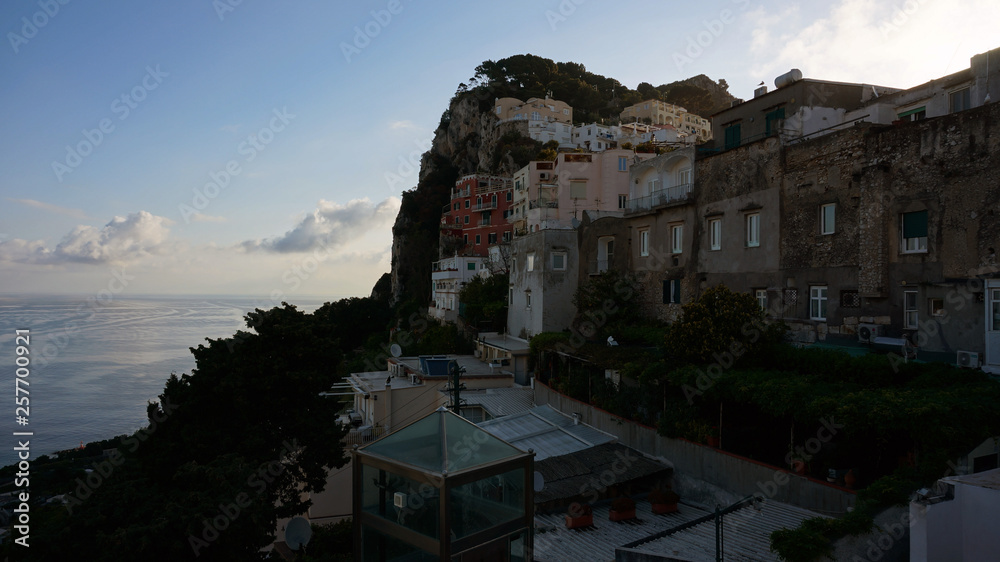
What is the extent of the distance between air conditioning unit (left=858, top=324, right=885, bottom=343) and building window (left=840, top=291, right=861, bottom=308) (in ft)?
2.68

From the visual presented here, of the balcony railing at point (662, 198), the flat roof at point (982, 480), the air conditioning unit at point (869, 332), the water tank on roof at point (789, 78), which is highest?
the water tank on roof at point (789, 78)

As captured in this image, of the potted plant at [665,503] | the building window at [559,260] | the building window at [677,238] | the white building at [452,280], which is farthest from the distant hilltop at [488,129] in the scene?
the potted plant at [665,503]

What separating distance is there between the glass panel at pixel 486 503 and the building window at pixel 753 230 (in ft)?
51.9

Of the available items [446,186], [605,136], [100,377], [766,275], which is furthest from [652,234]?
[100,377]

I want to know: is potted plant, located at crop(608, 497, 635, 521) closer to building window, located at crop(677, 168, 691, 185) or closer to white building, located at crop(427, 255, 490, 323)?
building window, located at crop(677, 168, 691, 185)

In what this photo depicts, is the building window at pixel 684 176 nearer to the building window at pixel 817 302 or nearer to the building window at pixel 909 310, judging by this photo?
the building window at pixel 817 302

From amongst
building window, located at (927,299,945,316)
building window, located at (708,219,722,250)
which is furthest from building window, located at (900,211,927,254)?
building window, located at (708,219,722,250)

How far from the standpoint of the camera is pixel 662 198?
915 inches

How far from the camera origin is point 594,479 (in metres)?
13.3

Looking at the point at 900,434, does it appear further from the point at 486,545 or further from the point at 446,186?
the point at 446,186

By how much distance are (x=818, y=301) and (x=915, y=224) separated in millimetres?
3539

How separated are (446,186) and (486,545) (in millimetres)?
66779

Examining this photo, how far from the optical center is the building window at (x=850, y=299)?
1593 cm

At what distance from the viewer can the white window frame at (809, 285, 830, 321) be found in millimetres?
17000
